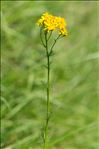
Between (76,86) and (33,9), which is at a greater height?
(33,9)

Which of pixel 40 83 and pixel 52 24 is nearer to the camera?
pixel 52 24

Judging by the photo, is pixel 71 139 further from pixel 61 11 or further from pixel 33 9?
pixel 61 11

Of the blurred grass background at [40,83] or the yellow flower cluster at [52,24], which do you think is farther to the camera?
the blurred grass background at [40,83]

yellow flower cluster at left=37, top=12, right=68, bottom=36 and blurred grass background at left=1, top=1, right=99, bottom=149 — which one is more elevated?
yellow flower cluster at left=37, top=12, right=68, bottom=36

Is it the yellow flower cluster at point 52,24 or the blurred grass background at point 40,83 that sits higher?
the yellow flower cluster at point 52,24

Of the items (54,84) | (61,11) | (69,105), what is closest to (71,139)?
(69,105)

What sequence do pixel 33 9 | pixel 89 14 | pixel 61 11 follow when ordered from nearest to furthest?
pixel 33 9 → pixel 61 11 → pixel 89 14

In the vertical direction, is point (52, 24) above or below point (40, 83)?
above

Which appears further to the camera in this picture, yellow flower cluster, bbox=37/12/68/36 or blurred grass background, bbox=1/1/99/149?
blurred grass background, bbox=1/1/99/149
